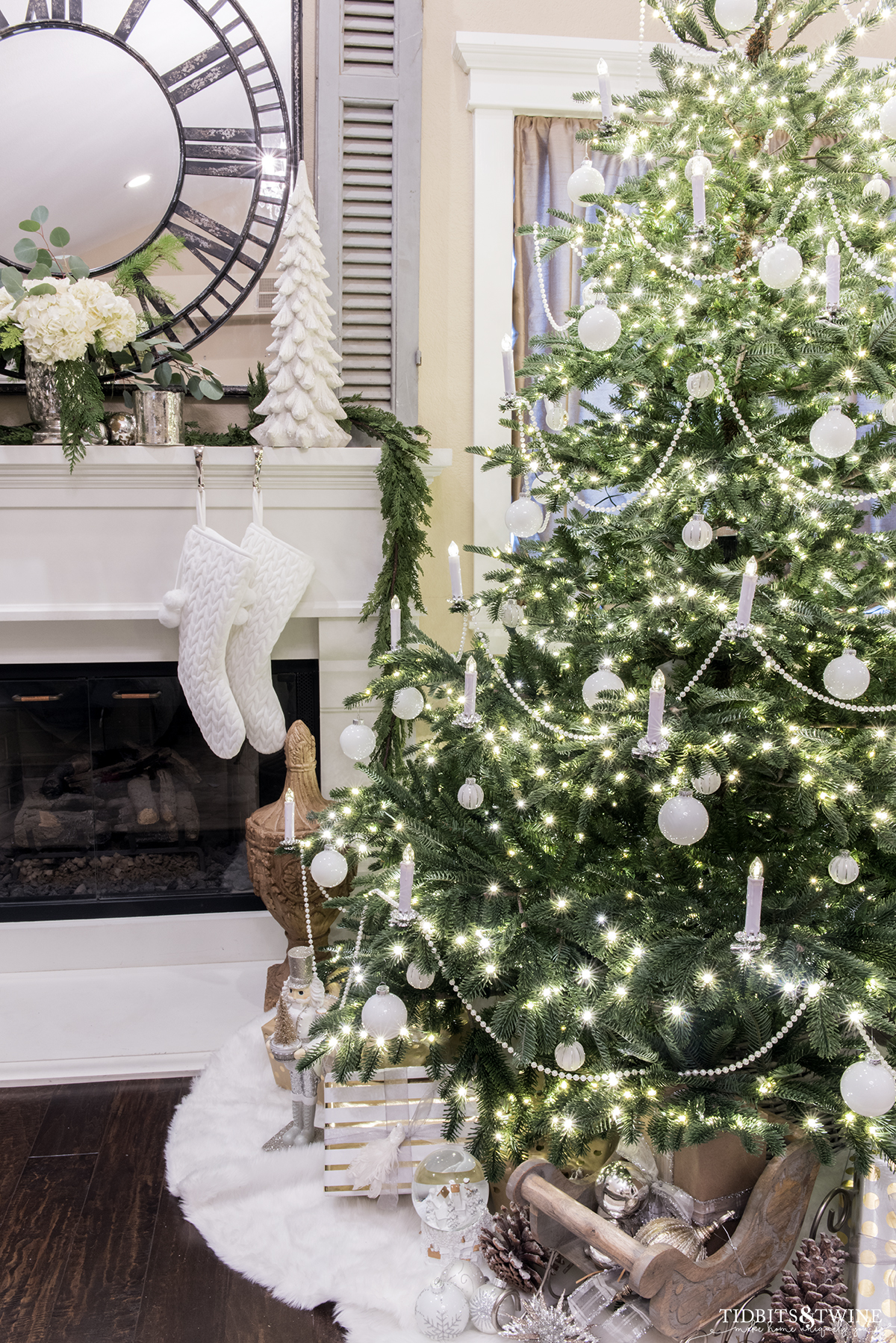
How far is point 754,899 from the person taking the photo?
3.74ft

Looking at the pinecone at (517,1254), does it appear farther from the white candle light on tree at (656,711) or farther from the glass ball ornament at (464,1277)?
the white candle light on tree at (656,711)

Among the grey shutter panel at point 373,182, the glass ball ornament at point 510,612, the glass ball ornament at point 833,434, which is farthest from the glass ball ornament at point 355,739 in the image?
the glass ball ornament at point 833,434

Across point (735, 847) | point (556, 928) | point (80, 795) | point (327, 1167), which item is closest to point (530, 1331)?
point (327, 1167)

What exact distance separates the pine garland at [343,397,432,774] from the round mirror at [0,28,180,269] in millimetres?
653

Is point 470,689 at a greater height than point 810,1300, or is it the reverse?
point 470,689

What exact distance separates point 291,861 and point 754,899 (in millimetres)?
1170

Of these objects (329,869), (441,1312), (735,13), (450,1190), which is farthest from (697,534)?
(441,1312)

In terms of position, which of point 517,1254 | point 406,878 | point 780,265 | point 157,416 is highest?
point 780,265

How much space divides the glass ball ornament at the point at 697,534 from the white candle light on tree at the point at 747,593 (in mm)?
179

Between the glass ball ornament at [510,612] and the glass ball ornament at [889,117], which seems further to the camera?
the glass ball ornament at [510,612]

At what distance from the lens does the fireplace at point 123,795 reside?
2.33m

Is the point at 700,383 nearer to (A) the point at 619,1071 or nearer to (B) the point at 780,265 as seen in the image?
(B) the point at 780,265

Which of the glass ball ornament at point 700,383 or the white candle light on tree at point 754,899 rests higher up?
the glass ball ornament at point 700,383

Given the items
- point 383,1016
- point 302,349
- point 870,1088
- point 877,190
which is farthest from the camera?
point 302,349
